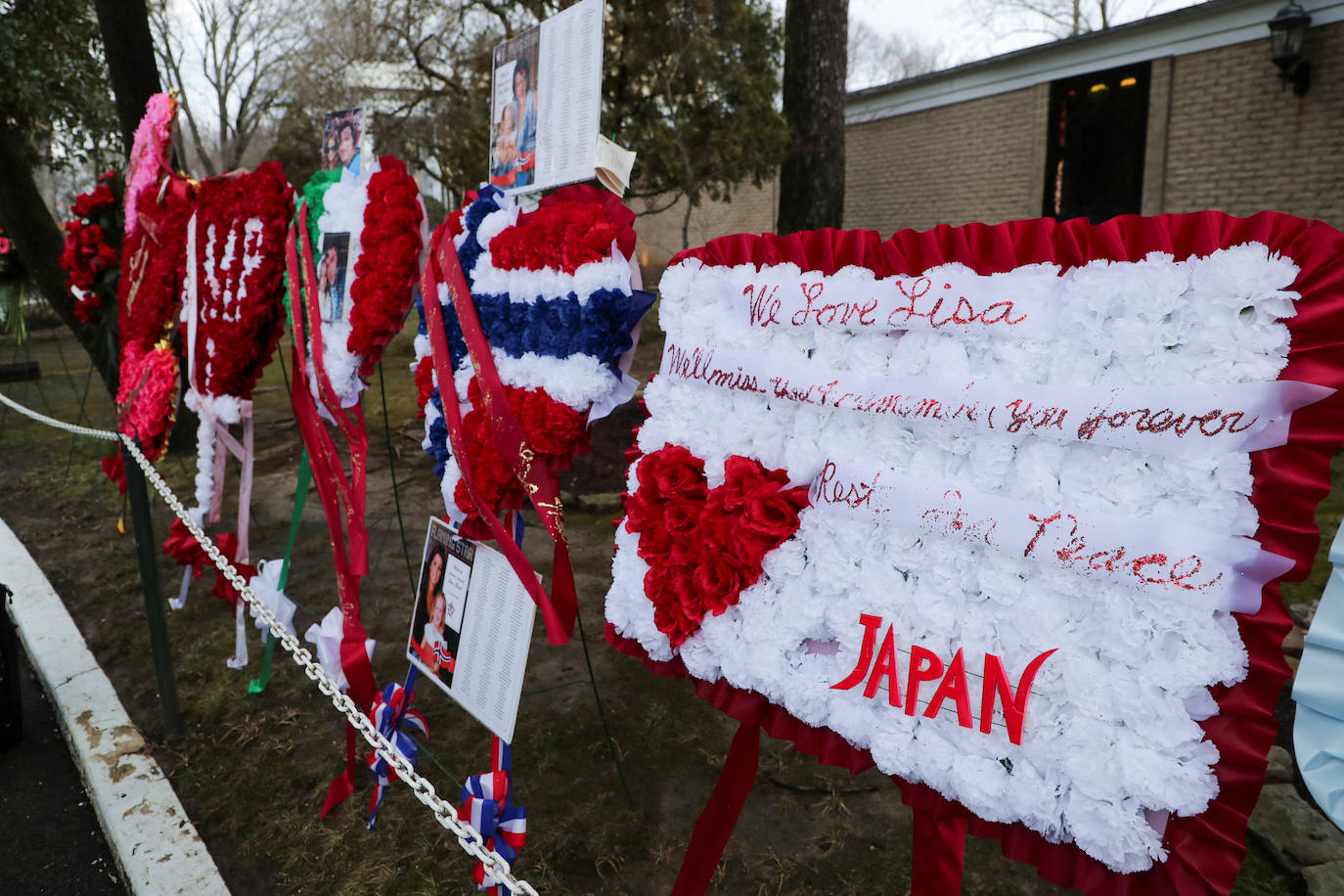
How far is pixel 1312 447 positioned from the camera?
1.08 metres

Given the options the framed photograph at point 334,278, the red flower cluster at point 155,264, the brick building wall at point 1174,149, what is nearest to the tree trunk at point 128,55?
the red flower cluster at point 155,264

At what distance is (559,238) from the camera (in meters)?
1.99

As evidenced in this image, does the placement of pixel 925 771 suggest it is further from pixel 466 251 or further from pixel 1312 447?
pixel 466 251

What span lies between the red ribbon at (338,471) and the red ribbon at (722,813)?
144 cm

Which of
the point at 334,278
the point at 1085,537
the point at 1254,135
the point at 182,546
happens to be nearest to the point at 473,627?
the point at 334,278

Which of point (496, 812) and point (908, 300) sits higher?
point (908, 300)

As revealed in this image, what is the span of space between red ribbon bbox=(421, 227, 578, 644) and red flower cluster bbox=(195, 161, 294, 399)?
3.81ft

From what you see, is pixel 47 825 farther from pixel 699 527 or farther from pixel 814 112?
pixel 814 112

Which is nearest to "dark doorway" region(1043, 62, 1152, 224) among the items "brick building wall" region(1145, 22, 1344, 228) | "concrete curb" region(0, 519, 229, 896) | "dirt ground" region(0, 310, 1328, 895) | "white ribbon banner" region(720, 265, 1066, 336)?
"brick building wall" region(1145, 22, 1344, 228)

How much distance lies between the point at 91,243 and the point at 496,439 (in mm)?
3983

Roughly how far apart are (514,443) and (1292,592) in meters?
4.06

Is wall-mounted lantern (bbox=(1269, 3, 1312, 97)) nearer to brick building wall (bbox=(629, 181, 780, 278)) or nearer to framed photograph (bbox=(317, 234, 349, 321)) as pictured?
brick building wall (bbox=(629, 181, 780, 278))

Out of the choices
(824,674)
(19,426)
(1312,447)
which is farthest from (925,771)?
(19,426)

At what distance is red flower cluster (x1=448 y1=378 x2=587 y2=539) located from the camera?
2012 millimetres
